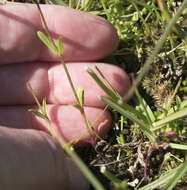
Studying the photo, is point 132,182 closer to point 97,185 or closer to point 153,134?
point 153,134

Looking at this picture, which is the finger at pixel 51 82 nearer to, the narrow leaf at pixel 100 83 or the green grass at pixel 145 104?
the green grass at pixel 145 104

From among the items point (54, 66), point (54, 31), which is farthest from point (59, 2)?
point (54, 66)

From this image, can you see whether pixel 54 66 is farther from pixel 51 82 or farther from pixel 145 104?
pixel 145 104

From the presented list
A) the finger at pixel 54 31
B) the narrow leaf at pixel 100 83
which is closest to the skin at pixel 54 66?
the finger at pixel 54 31

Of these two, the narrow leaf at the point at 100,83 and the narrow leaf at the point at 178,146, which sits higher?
the narrow leaf at the point at 100,83

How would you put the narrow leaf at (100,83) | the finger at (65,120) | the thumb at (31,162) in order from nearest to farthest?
the thumb at (31,162)
the narrow leaf at (100,83)
the finger at (65,120)

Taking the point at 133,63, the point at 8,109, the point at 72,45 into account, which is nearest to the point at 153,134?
the point at 133,63
